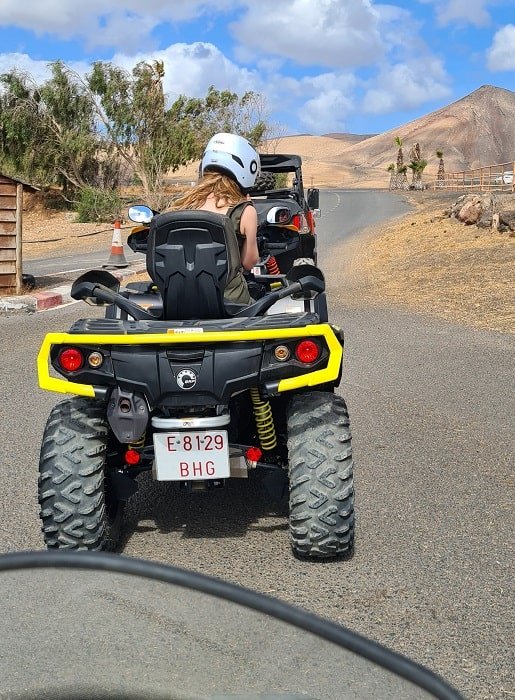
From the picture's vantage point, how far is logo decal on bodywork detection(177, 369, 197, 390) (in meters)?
3.57

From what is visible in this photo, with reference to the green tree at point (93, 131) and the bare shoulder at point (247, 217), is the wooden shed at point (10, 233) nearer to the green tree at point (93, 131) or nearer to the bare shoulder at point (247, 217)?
the bare shoulder at point (247, 217)

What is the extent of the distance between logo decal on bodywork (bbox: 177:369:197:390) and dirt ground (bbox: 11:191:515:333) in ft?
25.4

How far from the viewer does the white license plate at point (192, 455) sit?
11.9 ft

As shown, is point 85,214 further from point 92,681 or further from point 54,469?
point 92,681

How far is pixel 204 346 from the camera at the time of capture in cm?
357

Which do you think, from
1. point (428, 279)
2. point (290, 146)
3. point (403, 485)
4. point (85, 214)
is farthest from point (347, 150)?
point (403, 485)

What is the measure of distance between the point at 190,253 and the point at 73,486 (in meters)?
1.05

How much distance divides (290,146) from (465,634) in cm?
17830

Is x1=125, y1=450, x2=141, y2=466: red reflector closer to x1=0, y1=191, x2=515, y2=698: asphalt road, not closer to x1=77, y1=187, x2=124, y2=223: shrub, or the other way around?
x1=0, y1=191, x2=515, y2=698: asphalt road

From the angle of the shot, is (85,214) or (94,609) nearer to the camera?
(94,609)

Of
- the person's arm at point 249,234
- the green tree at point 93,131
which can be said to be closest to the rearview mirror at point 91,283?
the person's arm at point 249,234

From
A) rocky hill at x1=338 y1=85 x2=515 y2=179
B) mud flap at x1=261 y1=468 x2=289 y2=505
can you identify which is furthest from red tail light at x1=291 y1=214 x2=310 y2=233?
rocky hill at x1=338 y1=85 x2=515 y2=179

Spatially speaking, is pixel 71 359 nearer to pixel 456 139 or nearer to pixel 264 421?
pixel 264 421

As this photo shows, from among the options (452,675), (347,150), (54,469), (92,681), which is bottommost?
(452,675)
